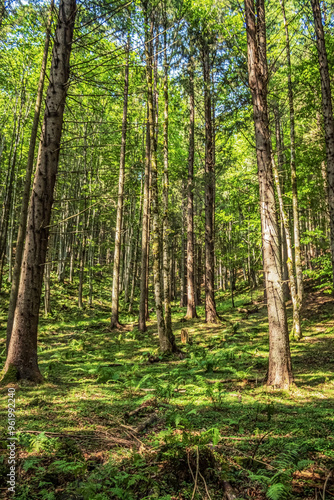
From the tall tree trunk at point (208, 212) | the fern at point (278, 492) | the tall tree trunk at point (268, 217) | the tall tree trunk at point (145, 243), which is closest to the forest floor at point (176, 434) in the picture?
the fern at point (278, 492)

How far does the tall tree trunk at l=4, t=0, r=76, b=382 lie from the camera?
5.45m

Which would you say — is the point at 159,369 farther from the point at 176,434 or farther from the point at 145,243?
the point at 145,243

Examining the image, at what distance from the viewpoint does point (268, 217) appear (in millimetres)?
6082

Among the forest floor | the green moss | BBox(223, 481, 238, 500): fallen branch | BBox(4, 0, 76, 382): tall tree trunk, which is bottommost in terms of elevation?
BBox(223, 481, 238, 500): fallen branch

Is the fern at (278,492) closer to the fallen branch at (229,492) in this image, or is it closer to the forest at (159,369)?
the forest at (159,369)

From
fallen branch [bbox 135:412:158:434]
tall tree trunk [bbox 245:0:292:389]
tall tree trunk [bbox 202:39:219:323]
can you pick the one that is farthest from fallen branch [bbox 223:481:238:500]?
tall tree trunk [bbox 202:39:219:323]

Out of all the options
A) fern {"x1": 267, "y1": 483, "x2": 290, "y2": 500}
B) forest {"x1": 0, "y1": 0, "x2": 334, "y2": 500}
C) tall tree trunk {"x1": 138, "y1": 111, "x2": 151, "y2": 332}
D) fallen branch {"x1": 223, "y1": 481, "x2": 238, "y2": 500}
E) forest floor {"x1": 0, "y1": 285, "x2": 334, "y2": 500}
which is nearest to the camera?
fern {"x1": 267, "y1": 483, "x2": 290, "y2": 500}

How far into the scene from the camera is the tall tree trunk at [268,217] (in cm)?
570

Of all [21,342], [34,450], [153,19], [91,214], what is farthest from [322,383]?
[91,214]

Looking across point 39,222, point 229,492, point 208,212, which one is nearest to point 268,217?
point 39,222

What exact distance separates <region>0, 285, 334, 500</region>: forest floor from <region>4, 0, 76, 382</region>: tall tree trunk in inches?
22.9

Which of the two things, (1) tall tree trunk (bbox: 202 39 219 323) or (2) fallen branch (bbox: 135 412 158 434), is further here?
(1) tall tree trunk (bbox: 202 39 219 323)

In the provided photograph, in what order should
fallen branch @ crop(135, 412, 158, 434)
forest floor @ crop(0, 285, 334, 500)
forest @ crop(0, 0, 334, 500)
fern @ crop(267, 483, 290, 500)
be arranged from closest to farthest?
fern @ crop(267, 483, 290, 500), forest floor @ crop(0, 285, 334, 500), forest @ crop(0, 0, 334, 500), fallen branch @ crop(135, 412, 158, 434)

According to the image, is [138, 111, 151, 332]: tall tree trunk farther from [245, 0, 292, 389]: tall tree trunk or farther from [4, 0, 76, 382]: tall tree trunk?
[245, 0, 292, 389]: tall tree trunk
